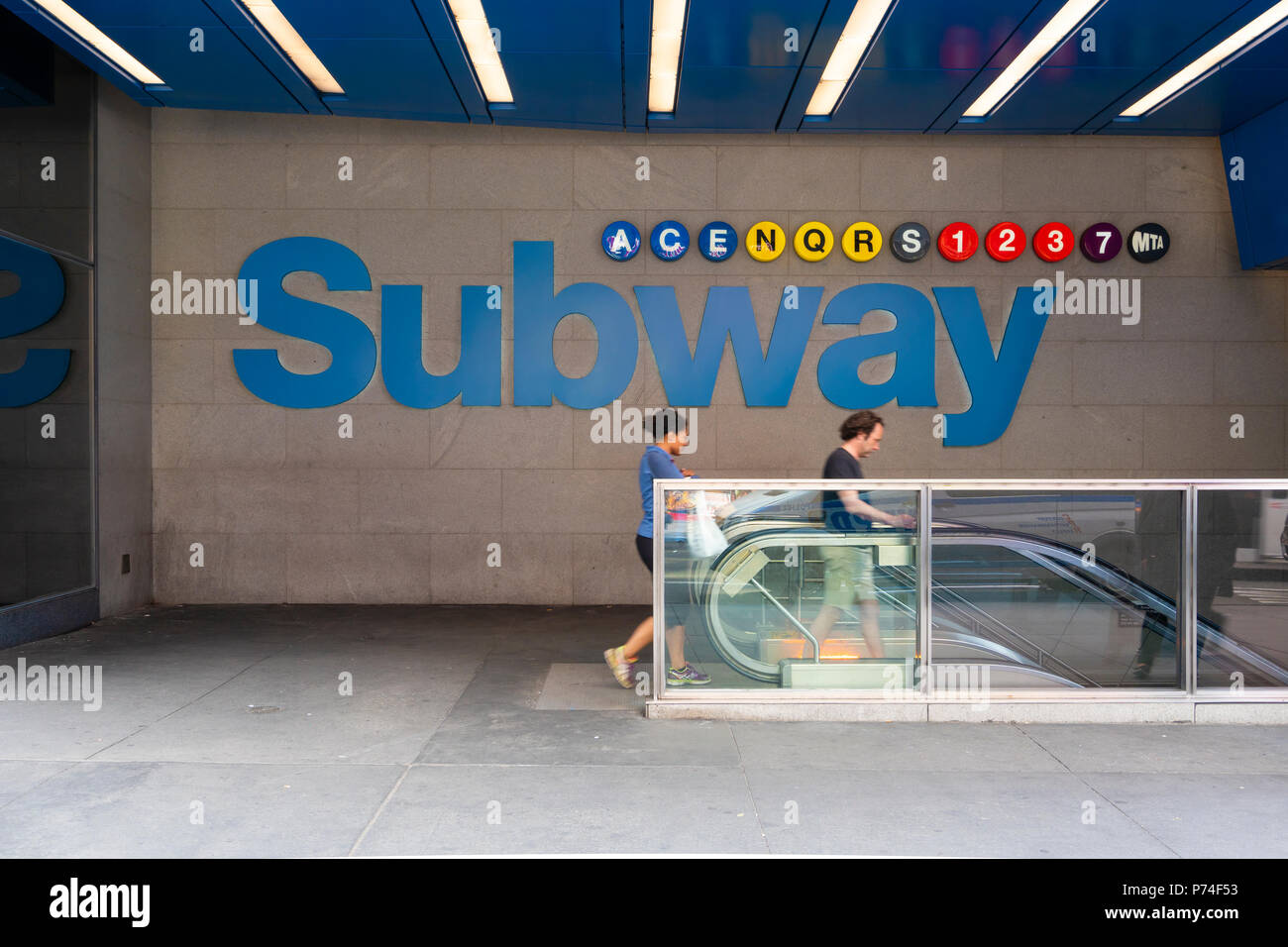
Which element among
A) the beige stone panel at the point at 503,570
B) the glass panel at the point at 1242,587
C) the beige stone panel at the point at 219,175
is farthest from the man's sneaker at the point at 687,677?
the beige stone panel at the point at 219,175

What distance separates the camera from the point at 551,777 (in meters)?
4.71

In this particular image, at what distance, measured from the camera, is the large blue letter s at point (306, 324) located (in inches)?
385

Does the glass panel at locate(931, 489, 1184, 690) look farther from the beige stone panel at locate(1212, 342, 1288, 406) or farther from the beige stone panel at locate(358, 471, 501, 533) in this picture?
the beige stone panel at locate(358, 471, 501, 533)

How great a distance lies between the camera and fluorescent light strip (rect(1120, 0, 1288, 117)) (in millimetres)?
7230

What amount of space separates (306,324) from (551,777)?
662cm

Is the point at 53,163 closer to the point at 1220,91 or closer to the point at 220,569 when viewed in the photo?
the point at 220,569

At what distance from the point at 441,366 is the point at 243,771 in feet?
18.8

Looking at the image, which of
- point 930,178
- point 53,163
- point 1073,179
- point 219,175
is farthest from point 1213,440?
point 53,163

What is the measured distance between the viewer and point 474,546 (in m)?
9.89
